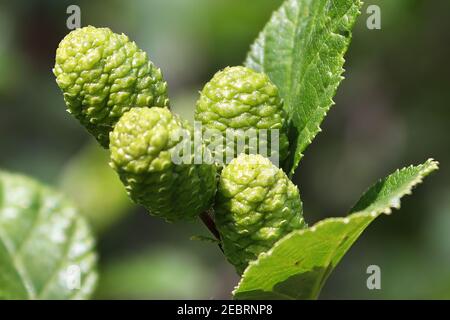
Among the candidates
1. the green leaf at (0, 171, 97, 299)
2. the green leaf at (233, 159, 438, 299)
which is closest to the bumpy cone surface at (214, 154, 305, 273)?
the green leaf at (233, 159, 438, 299)

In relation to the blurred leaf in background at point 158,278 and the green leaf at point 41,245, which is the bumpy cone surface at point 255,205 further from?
the blurred leaf in background at point 158,278

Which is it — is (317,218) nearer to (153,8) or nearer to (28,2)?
(153,8)

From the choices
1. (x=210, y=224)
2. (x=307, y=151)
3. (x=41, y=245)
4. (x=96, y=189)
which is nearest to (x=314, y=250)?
(x=210, y=224)

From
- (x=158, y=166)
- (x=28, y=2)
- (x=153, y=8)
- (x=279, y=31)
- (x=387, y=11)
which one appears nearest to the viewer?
(x=158, y=166)

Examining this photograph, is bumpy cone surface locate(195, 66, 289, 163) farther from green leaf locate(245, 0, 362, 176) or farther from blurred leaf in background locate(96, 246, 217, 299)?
blurred leaf in background locate(96, 246, 217, 299)

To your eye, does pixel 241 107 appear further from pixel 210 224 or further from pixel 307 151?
pixel 307 151

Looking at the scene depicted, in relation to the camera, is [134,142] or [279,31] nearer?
[134,142]
